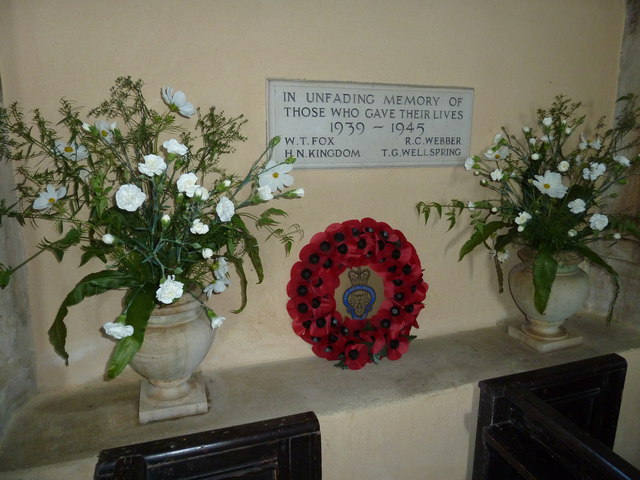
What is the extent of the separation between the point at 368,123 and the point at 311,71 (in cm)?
28

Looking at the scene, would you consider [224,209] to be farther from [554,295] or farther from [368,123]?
[554,295]

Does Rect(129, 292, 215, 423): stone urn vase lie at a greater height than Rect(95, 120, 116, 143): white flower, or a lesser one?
lesser

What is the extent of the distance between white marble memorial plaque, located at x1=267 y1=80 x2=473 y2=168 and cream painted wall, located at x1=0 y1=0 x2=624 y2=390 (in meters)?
0.04

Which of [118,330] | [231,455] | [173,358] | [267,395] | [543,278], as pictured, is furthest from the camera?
[543,278]

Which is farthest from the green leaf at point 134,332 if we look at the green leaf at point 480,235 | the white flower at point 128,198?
the green leaf at point 480,235

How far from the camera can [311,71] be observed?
5.22 feet

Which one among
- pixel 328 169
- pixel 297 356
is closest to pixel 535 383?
pixel 297 356

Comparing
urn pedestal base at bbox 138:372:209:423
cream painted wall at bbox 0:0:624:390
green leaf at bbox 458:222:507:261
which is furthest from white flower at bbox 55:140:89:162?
green leaf at bbox 458:222:507:261

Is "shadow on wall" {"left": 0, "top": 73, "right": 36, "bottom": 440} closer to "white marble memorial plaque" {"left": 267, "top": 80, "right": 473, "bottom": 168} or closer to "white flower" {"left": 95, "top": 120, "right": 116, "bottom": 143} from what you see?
"white flower" {"left": 95, "top": 120, "right": 116, "bottom": 143}

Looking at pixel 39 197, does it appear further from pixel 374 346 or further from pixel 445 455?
pixel 445 455

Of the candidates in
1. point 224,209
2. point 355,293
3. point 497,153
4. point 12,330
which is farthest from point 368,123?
point 12,330

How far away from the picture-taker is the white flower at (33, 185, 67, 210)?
3.92ft

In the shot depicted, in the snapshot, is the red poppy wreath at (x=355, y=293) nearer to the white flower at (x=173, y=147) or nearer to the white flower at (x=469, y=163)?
the white flower at (x=469, y=163)

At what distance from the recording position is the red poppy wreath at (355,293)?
162 cm
